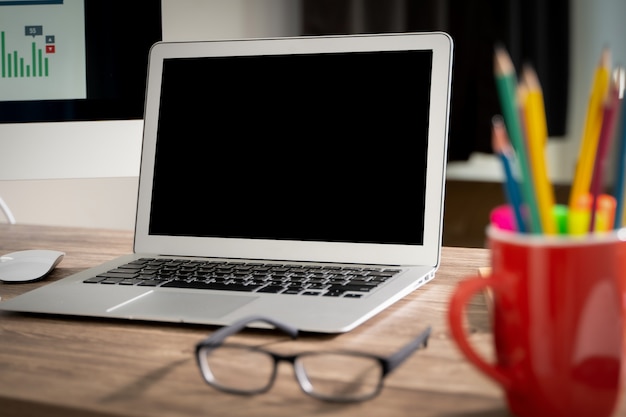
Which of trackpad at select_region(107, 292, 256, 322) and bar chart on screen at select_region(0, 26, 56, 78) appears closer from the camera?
trackpad at select_region(107, 292, 256, 322)

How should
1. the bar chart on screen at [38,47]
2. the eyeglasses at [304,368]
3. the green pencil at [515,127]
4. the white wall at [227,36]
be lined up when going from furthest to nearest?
1. the white wall at [227,36]
2. the bar chart on screen at [38,47]
3. the eyeglasses at [304,368]
4. the green pencil at [515,127]

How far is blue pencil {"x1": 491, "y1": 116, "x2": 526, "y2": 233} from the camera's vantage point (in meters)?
0.44

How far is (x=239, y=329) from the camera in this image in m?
0.60

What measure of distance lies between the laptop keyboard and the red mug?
0.28 metres

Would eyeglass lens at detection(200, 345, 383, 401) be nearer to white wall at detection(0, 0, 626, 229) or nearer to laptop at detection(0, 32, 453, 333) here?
laptop at detection(0, 32, 453, 333)

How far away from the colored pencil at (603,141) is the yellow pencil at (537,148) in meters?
0.02

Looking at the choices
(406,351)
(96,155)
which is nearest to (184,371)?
(406,351)

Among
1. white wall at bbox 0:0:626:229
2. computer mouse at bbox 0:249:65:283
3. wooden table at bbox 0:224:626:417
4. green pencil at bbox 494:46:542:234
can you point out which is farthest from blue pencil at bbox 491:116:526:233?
white wall at bbox 0:0:626:229

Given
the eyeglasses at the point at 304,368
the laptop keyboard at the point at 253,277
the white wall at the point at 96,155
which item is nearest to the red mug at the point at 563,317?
the eyeglasses at the point at 304,368

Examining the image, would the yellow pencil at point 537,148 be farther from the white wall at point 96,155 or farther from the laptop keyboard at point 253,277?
the white wall at point 96,155

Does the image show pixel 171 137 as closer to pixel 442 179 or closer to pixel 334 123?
pixel 334 123

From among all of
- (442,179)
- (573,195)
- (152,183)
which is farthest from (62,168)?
(573,195)

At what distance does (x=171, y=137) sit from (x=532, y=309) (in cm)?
59

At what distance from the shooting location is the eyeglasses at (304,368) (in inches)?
20.8
